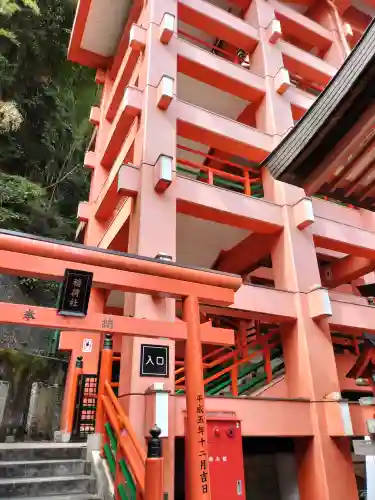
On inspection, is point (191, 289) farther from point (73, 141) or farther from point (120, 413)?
point (73, 141)

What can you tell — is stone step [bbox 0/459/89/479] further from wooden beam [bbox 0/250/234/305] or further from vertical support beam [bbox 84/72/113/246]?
vertical support beam [bbox 84/72/113/246]

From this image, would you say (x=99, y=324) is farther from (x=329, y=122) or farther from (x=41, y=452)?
(x=329, y=122)

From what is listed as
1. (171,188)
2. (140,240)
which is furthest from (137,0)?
(140,240)

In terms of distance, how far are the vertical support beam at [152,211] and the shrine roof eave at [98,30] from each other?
256cm

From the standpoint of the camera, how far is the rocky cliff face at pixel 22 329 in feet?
36.7

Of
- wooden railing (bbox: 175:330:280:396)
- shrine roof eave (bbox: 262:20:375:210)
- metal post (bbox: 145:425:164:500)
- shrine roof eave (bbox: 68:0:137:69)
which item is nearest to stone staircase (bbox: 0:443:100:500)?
metal post (bbox: 145:425:164:500)

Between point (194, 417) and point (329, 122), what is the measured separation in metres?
3.53

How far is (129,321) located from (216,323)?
8067 mm

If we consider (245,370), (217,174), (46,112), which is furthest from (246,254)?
(46,112)

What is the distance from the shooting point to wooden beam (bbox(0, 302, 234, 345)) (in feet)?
11.5

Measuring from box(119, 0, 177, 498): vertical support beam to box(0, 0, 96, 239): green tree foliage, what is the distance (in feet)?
25.2

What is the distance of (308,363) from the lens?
798 cm

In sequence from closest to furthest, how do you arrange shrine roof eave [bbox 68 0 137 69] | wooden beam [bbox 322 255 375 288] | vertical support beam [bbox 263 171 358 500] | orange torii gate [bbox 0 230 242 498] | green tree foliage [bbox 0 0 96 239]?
1. orange torii gate [bbox 0 230 242 498]
2. vertical support beam [bbox 263 171 358 500]
3. wooden beam [bbox 322 255 375 288]
4. shrine roof eave [bbox 68 0 137 69]
5. green tree foliage [bbox 0 0 96 239]

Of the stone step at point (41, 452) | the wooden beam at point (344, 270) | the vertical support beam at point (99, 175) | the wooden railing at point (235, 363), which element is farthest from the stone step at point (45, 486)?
the wooden beam at point (344, 270)
